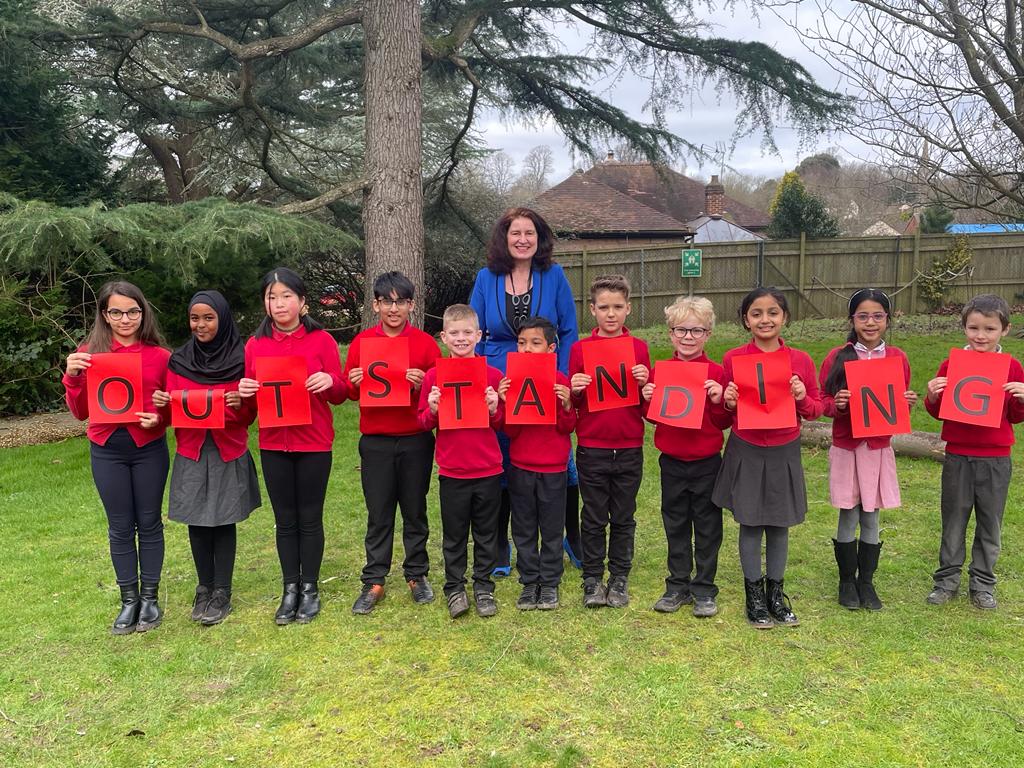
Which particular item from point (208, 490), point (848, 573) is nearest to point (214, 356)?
point (208, 490)

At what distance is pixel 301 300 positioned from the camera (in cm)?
379

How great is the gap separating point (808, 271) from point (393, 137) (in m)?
12.5

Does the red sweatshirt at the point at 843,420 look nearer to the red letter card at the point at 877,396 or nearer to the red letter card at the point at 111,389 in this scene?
the red letter card at the point at 877,396

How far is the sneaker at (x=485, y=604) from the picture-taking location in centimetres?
389

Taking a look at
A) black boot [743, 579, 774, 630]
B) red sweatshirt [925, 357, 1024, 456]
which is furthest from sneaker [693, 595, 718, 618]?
red sweatshirt [925, 357, 1024, 456]

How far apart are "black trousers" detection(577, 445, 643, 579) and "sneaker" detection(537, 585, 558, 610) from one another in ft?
0.77

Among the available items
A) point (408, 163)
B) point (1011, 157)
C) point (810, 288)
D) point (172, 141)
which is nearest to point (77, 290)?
point (408, 163)

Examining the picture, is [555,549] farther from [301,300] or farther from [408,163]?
[408,163]

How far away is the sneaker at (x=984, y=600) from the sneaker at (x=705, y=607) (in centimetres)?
136

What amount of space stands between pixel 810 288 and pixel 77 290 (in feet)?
49.3

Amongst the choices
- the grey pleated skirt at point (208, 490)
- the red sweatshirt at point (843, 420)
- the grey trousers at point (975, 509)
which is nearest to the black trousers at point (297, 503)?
the grey pleated skirt at point (208, 490)

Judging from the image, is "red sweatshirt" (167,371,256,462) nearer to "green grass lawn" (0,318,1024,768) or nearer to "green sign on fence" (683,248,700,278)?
"green grass lawn" (0,318,1024,768)

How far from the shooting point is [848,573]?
3.95 meters

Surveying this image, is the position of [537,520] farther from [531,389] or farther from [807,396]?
[807,396]
